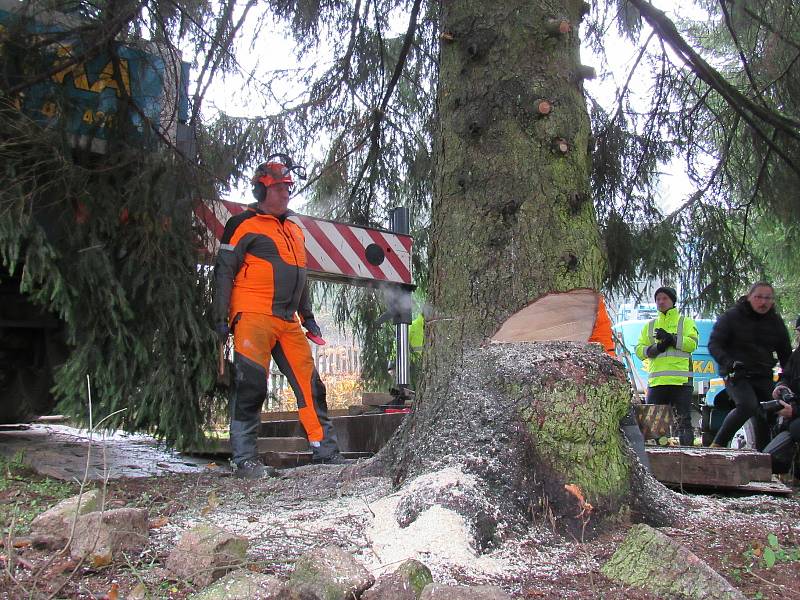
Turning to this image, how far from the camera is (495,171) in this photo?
3201 mm

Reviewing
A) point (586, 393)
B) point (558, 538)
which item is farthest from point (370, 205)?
point (558, 538)

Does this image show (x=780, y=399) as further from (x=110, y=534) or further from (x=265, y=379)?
(x=110, y=534)

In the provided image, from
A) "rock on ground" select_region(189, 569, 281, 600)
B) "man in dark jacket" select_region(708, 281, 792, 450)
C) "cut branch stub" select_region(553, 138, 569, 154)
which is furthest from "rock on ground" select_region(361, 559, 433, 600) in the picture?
"man in dark jacket" select_region(708, 281, 792, 450)

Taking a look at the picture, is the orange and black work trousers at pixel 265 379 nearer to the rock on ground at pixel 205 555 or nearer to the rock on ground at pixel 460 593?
the rock on ground at pixel 205 555

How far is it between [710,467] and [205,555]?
277cm

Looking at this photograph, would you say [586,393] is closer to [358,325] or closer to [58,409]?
[58,409]

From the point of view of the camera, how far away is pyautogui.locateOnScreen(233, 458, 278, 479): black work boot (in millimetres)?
4000

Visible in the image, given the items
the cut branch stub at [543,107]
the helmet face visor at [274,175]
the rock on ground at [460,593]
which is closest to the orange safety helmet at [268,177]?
the helmet face visor at [274,175]

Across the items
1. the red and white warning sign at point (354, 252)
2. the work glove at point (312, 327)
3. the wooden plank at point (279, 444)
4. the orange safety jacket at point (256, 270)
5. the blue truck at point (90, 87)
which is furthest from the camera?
the red and white warning sign at point (354, 252)

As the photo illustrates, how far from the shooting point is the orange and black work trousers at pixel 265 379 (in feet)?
14.0

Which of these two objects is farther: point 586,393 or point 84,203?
Answer: point 84,203

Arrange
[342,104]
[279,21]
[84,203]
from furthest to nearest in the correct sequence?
[342,104] < [279,21] < [84,203]

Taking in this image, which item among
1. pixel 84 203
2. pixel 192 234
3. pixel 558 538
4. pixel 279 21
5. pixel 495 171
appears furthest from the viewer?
pixel 279 21

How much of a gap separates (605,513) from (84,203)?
2.76 metres
